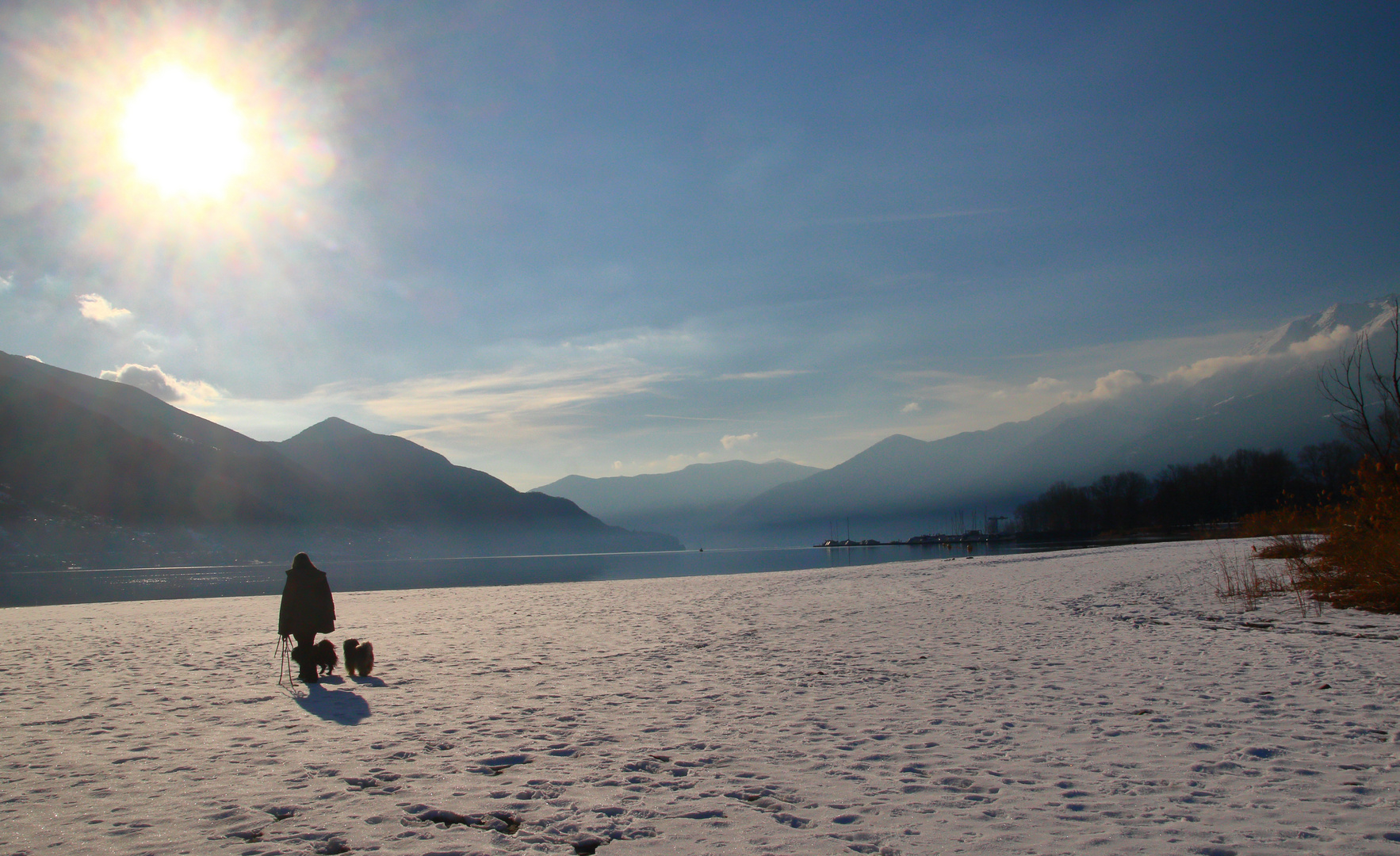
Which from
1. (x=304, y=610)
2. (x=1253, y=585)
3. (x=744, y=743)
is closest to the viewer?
(x=744, y=743)

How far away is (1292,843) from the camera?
4.50 meters

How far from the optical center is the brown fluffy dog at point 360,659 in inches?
465

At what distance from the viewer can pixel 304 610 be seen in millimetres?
12242

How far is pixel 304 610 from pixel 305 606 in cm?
7

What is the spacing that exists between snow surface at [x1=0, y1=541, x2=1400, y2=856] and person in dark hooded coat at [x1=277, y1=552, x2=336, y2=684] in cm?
81

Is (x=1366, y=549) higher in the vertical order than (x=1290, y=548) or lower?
higher

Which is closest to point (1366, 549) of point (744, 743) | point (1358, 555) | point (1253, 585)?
point (1358, 555)

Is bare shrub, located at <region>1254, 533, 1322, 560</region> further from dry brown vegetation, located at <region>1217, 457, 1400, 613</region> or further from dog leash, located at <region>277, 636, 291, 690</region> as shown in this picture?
dog leash, located at <region>277, 636, 291, 690</region>

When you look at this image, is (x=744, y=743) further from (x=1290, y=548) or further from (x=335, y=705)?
(x=1290, y=548)

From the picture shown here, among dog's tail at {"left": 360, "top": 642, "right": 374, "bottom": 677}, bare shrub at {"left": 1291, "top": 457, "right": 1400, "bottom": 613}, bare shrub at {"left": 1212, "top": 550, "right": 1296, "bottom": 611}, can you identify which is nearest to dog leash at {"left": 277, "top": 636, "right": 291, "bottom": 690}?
dog's tail at {"left": 360, "top": 642, "right": 374, "bottom": 677}

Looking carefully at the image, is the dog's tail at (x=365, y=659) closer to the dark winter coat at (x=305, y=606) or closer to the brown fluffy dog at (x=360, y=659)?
the brown fluffy dog at (x=360, y=659)

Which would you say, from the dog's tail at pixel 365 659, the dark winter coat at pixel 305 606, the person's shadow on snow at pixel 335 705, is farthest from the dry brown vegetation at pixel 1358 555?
the dark winter coat at pixel 305 606

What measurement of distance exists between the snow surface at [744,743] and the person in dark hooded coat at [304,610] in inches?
31.8

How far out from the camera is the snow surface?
4988mm
